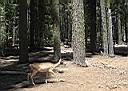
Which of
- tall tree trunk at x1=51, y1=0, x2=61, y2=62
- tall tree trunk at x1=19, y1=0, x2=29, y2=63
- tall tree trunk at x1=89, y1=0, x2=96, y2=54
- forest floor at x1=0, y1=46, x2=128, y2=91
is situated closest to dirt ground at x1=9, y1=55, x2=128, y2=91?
forest floor at x1=0, y1=46, x2=128, y2=91

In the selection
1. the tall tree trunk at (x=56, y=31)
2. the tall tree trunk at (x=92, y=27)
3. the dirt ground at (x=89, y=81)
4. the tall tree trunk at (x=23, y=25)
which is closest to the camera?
the dirt ground at (x=89, y=81)

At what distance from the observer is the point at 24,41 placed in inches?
722

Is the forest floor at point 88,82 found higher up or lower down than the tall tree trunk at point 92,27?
lower down

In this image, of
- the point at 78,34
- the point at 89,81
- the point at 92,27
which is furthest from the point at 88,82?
the point at 92,27

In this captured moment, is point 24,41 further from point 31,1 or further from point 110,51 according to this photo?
point 31,1

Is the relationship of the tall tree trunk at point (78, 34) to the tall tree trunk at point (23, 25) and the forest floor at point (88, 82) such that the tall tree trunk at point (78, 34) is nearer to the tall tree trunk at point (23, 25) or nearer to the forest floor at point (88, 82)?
the forest floor at point (88, 82)

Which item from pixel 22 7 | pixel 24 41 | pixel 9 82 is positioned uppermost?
pixel 22 7

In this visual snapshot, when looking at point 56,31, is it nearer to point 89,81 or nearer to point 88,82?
point 89,81

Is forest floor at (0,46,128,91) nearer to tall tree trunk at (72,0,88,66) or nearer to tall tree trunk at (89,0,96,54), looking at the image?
tall tree trunk at (72,0,88,66)

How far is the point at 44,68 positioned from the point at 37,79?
0.73 metres

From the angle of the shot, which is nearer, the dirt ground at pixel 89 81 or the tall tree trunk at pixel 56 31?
the dirt ground at pixel 89 81

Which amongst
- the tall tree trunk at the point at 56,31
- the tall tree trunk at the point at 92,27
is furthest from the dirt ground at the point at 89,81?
the tall tree trunk at the point at 92,27

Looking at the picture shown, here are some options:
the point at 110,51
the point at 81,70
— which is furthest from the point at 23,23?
the point at 110,51

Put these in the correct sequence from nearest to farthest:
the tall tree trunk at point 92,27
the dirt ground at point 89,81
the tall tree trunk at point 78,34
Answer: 1. the dirt ground at point 89,81
2. the tall tree trunk at point 78,34
3. the tall tree trunk at point 92,27
